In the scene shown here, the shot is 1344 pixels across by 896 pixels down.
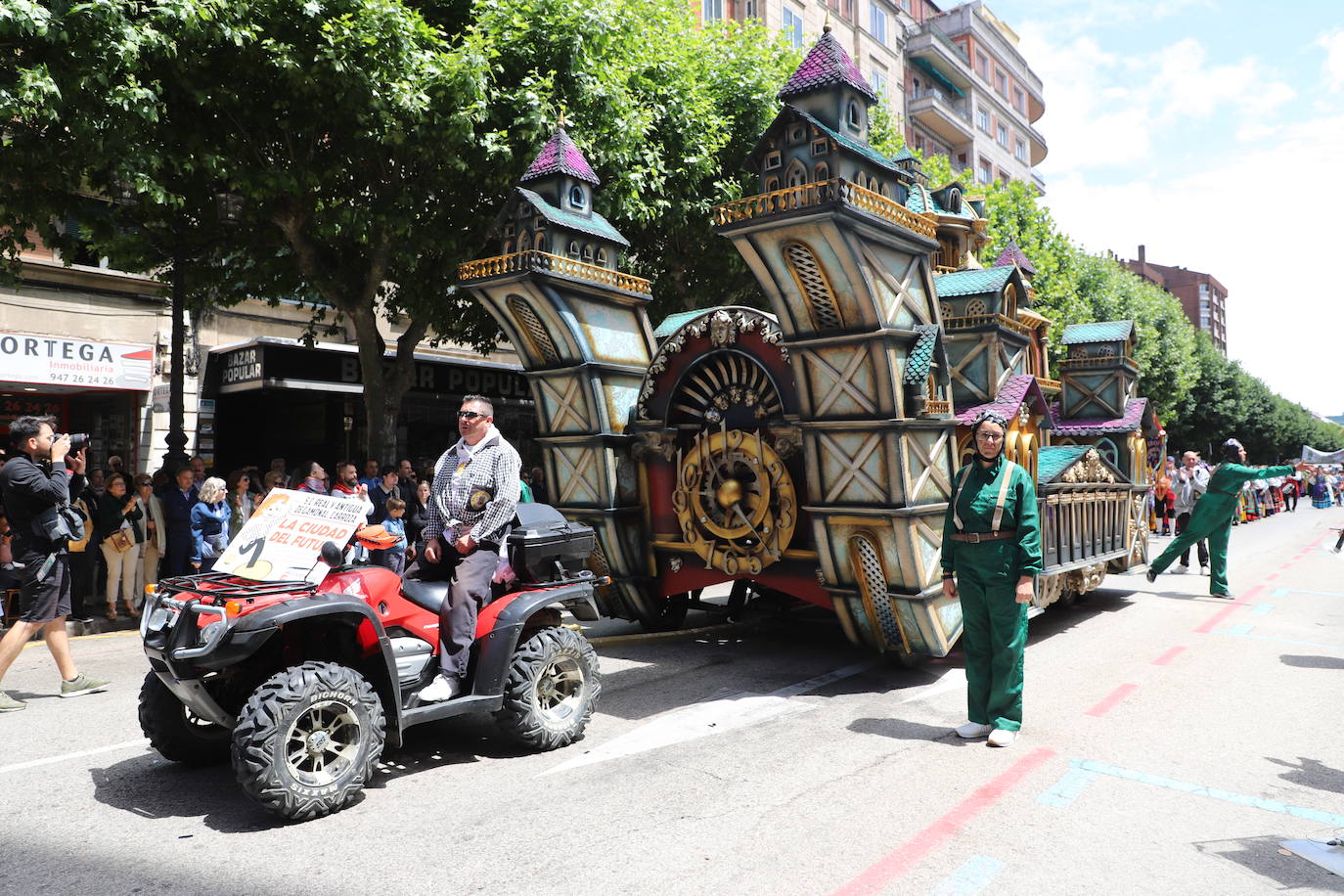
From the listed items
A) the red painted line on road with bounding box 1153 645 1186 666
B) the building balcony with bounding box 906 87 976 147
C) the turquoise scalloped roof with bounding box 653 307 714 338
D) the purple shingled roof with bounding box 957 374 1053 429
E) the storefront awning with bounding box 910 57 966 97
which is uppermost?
the storefront awning with bounding box 910 57 966 97

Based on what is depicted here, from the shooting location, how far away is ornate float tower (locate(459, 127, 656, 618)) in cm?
823

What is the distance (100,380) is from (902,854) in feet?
54.4

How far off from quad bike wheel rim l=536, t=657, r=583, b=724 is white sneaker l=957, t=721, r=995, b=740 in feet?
7.98

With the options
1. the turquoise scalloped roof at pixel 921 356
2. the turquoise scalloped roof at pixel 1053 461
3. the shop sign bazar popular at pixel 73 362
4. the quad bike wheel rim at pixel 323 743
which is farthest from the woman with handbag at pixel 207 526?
the turquoise scalloped roof at pixel 1053 461

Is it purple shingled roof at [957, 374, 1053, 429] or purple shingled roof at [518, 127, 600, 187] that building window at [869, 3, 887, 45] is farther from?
purple shingled roof at [957, 374, 1053, 429]

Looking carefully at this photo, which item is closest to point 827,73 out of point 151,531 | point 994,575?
point 994,575

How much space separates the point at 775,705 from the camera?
20.8ft

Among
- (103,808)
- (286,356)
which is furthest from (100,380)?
(103,808)

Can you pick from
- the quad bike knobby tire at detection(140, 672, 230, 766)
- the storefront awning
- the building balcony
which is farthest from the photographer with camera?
the storefront awning

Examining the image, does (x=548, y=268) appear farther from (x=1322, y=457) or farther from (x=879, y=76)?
(x=879, y=76)

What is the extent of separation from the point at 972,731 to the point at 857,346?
2.87 metres

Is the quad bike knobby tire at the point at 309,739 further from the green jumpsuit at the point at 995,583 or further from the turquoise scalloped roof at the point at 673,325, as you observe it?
the turquoise scalloped roof at the point at 673,325

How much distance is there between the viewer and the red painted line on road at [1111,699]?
607 centimetres

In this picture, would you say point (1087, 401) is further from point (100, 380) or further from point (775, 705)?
point (100, 380)
